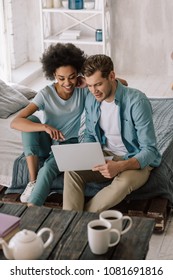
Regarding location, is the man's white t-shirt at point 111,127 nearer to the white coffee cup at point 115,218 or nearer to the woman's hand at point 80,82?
the woman's hand at point 80,82

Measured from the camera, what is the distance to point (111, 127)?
3.45 metres

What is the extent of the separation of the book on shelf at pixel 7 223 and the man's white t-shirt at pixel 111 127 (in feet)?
3.70

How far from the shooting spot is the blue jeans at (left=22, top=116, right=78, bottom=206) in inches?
133

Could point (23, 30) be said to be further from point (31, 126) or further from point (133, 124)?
point (133, 124)

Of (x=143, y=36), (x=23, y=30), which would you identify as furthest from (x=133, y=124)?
(x=23, y=30)

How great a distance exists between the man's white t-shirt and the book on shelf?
1.13 m

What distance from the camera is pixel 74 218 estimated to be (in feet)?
8.50

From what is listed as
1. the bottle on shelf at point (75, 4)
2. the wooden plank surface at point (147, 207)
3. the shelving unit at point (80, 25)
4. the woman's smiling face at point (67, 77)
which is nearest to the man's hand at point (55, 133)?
the woman's smiling face at point (67, 77)

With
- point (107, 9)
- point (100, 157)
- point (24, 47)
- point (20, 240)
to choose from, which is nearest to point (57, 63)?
point (100, 157)

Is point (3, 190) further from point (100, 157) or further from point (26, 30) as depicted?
point (26, 30)

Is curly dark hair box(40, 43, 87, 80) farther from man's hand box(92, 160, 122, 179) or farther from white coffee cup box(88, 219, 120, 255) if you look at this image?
white coffee cup box(88, 219, 120, 255)

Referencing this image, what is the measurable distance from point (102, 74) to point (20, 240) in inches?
50.3

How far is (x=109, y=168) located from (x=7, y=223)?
95 cm

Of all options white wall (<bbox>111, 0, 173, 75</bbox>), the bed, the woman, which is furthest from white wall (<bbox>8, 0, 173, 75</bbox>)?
the woman
